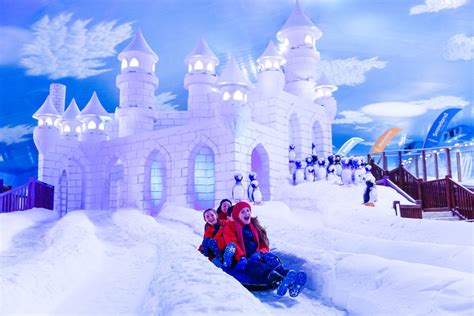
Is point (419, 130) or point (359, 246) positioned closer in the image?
point (359, 246)

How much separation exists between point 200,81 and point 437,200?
9.93 m

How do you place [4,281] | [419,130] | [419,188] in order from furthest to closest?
[419,130]
[419,188]
[4,281]

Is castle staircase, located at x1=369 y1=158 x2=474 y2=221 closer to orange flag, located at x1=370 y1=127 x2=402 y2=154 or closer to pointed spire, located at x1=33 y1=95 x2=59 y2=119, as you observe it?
pointed spire, located at x1=33 y1=95 x2=59 y2=119

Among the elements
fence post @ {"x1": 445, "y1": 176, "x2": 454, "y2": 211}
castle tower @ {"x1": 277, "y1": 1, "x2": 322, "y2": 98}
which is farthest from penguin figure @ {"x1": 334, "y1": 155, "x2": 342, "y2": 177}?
castle tower @ {"x1": 277, "y1": 1, "x2": 322, "y2": 98}

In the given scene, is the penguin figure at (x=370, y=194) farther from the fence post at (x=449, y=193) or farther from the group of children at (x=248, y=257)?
the group of children at (x=248, y=257)

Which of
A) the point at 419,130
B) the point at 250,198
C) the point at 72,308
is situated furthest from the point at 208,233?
the point at 419,130

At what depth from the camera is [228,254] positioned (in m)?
4.86

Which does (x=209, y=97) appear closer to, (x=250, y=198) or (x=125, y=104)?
(x=125, y=104)

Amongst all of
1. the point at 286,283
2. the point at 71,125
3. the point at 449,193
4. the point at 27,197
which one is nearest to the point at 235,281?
the point at 286,283

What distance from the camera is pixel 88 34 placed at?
2588 centimetres

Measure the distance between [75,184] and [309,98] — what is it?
10450mm

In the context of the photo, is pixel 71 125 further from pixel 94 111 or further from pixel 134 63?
pixel 134 63

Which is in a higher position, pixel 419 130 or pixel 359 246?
pixel 419 130

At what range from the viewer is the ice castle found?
13430 millimetres
